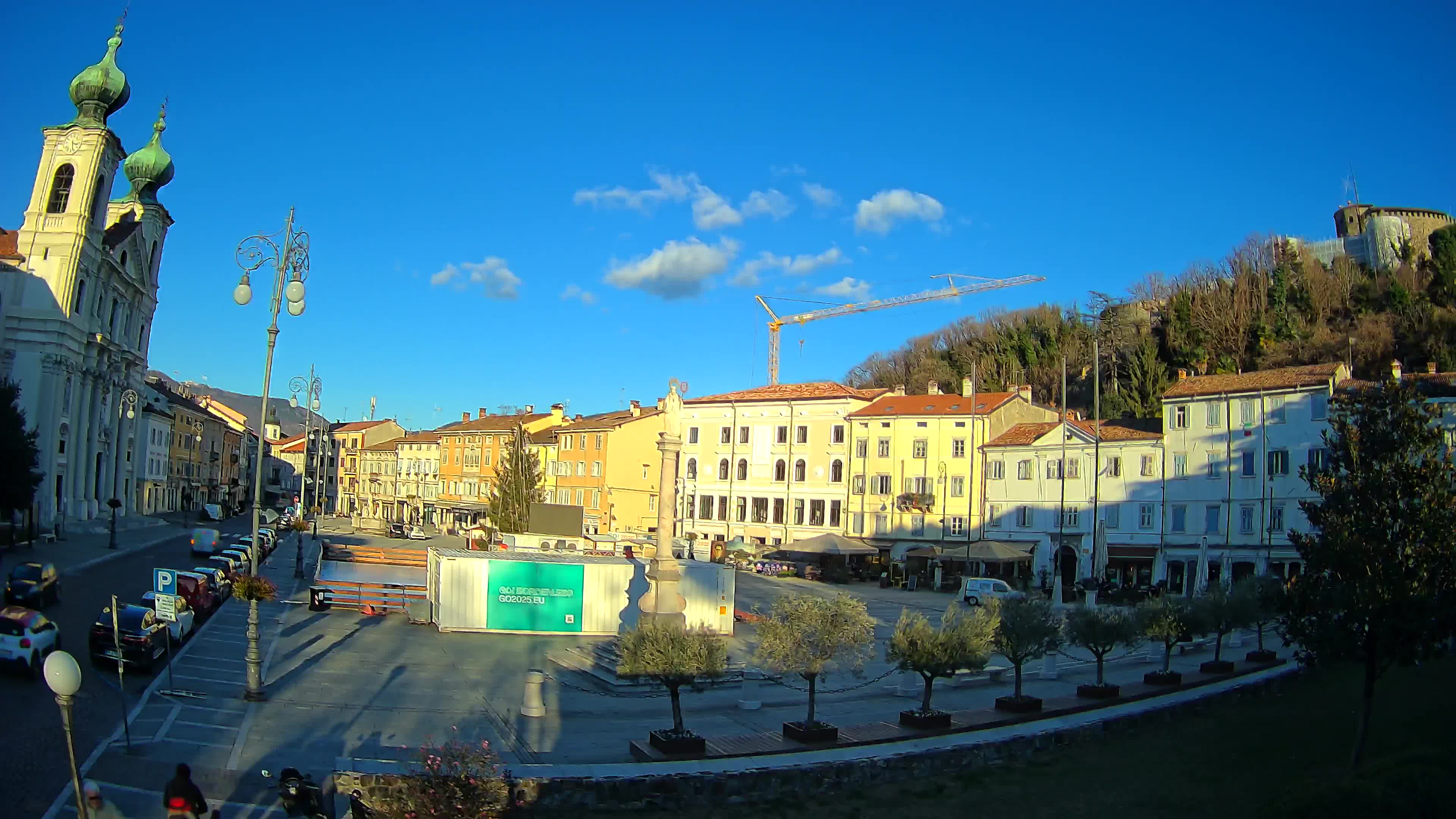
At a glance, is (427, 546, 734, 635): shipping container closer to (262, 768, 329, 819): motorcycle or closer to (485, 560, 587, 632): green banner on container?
(485, 560, 587, 632): green banner on container

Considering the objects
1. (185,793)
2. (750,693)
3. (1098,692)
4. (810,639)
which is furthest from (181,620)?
(1098,692)

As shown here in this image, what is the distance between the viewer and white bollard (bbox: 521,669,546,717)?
→ 19281 mm

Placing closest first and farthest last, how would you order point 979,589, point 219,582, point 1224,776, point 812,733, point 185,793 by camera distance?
1. point 185,793
2. point 1224,776
3. point 812,733
4. point 219,582
5. point 979,589

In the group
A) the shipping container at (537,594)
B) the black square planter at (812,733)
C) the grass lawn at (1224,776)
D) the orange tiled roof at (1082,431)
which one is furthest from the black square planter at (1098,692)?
the orange tiled roof at (1082,431)

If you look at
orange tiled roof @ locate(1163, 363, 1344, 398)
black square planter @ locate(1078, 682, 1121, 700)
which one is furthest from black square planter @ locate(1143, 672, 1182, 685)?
orange tiled roof @ locate(1163, 363, 1344, 398)

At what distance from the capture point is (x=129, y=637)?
827 inches

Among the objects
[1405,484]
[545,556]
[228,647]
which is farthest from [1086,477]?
[228,647]

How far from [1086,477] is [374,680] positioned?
41.8m

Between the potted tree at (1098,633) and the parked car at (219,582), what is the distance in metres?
26.0

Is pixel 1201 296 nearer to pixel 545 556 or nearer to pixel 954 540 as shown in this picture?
pixel 954 540

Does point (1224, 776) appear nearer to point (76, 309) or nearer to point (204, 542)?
point (204, 542)

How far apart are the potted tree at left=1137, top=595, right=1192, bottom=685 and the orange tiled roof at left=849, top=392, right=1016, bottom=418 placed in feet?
111

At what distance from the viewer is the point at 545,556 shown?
1220 inches

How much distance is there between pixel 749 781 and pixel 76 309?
62.3 metres
